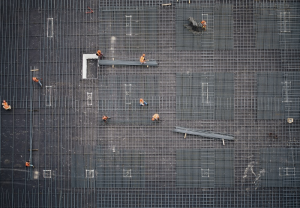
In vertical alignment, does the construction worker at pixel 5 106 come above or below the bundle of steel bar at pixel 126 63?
below

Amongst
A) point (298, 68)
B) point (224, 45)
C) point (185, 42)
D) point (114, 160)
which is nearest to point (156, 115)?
point (114, 160)

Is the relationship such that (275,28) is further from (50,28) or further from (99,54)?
(50,28)

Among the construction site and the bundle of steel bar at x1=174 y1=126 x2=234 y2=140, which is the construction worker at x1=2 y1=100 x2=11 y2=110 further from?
the bundle of steel bar at x1=174 y1=126 x2=234 y2=140

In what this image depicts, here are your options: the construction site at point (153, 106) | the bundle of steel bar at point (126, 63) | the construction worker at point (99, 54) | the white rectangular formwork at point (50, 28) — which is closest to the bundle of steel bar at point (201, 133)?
the construction site at point (153, 106)

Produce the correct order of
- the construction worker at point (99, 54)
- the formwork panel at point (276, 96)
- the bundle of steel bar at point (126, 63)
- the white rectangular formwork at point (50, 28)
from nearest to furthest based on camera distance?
the construction worker at point (99, 54), the formwork panel at point (276, 96), the bundle of steel bar at point (126, 63), the white rectangular formwork at point (50, 28)

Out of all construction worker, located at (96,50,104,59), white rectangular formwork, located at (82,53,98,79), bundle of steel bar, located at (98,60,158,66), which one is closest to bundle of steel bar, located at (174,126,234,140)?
bundle of steel bar, located at (98,60,158,66)

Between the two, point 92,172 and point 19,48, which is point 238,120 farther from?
point 19,48

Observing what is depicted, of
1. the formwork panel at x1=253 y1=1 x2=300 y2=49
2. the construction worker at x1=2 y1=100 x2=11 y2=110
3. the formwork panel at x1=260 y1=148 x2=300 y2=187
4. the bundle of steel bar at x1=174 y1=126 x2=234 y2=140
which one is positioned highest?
the formwork panel at x1=253 y1=1 x2=300 y2=49

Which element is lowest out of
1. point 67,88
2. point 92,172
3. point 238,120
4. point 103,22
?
point 92,172

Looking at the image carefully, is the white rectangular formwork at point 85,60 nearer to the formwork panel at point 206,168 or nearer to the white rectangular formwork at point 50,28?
the white rectangular formwork at point 50,28
